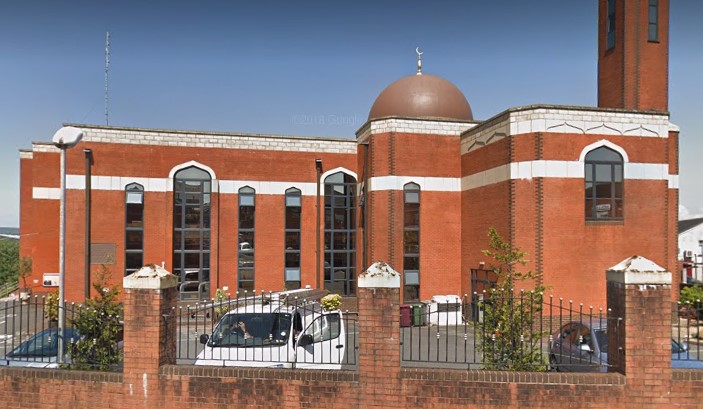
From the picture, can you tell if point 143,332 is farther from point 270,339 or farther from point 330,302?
point 330,302

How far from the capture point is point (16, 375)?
7.80 meters

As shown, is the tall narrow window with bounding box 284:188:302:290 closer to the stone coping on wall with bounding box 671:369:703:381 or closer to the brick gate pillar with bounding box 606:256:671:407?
the brick gate pillar with bounding box 606:256:671:407

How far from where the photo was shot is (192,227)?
71.2 ft

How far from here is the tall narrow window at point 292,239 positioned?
73.7 ft

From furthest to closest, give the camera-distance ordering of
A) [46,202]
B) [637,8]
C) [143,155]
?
[46,202] → [143,155] → [637,8]

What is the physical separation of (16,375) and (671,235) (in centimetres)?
2082

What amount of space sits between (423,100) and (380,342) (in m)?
17.5

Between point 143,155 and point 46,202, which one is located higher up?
point 143,155

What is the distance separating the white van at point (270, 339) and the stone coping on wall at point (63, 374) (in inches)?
51.4

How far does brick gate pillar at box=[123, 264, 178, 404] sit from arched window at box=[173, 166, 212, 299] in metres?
14.4

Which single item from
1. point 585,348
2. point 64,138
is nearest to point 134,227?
point 64,138

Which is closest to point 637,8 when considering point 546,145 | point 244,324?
point 546,145

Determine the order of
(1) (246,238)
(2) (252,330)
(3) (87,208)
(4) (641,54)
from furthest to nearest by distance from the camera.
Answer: (1) (246,238) → (3) (87,208) → (4) (641,54) → (2) (252,330)

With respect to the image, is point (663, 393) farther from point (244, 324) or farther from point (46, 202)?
point (46, 202)
